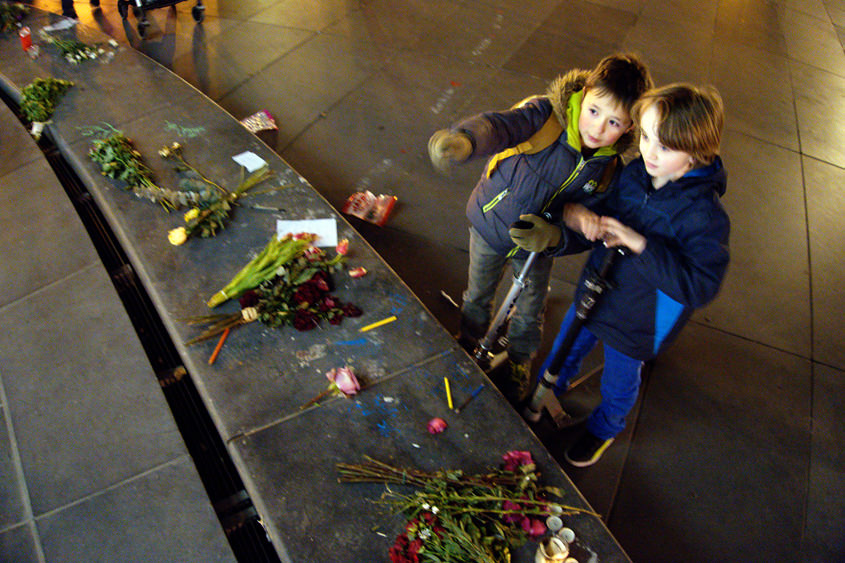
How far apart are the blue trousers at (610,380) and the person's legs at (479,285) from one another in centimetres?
45

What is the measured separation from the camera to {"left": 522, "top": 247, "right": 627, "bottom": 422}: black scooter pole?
2.32m

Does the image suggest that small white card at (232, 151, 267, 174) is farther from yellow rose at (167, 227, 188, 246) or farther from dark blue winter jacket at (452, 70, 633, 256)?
dark blue winter jacket at (452, 70, 633, 256)

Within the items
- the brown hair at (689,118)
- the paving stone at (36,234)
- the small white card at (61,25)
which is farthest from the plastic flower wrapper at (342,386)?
the small white card at (61,25)

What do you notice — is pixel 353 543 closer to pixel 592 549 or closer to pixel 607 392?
pixel 592 549

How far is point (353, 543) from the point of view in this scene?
203 cm

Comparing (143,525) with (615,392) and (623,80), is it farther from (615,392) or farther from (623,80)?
(623,80)

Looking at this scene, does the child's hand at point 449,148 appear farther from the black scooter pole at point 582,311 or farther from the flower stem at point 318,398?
the flower stem at point 318,398

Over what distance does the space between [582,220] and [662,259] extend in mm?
354

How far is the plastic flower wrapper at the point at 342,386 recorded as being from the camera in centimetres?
246

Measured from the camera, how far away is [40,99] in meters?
4.03

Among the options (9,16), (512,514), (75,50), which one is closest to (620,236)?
(512,514)

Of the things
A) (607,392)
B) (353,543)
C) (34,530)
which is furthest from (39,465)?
A: (607,392)

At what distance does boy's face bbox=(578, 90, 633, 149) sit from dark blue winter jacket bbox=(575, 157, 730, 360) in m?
0.16

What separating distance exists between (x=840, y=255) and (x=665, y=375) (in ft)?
7.55
